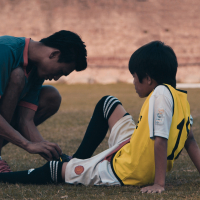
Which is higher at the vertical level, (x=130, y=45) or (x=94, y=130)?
(x=130, y=45)

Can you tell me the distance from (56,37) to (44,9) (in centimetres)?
1802

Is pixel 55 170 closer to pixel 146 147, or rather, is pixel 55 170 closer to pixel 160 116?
pixel 146 147

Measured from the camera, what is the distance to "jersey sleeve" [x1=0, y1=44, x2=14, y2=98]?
156cm

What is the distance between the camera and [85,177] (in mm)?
1437

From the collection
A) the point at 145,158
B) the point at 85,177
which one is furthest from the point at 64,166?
the point at 145,158

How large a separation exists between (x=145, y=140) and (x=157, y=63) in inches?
13.5

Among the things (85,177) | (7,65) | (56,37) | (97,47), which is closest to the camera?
(85,177)

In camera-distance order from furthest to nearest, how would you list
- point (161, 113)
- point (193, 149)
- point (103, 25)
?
1. point (103, 25)
2. point (193, 149)
3. point (161, 113)

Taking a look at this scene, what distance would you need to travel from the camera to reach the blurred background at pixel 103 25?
18.5 meters

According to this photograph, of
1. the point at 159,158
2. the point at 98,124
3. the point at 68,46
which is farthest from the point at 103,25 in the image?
the point at 159,158

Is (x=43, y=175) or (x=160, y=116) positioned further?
(x=43, y=175)

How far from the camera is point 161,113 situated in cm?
127

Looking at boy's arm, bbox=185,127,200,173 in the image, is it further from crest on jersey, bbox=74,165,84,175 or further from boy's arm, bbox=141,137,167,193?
crest on jersey, bbox=74,165,84,175

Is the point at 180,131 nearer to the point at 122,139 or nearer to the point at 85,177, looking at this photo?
the point at 122,139
